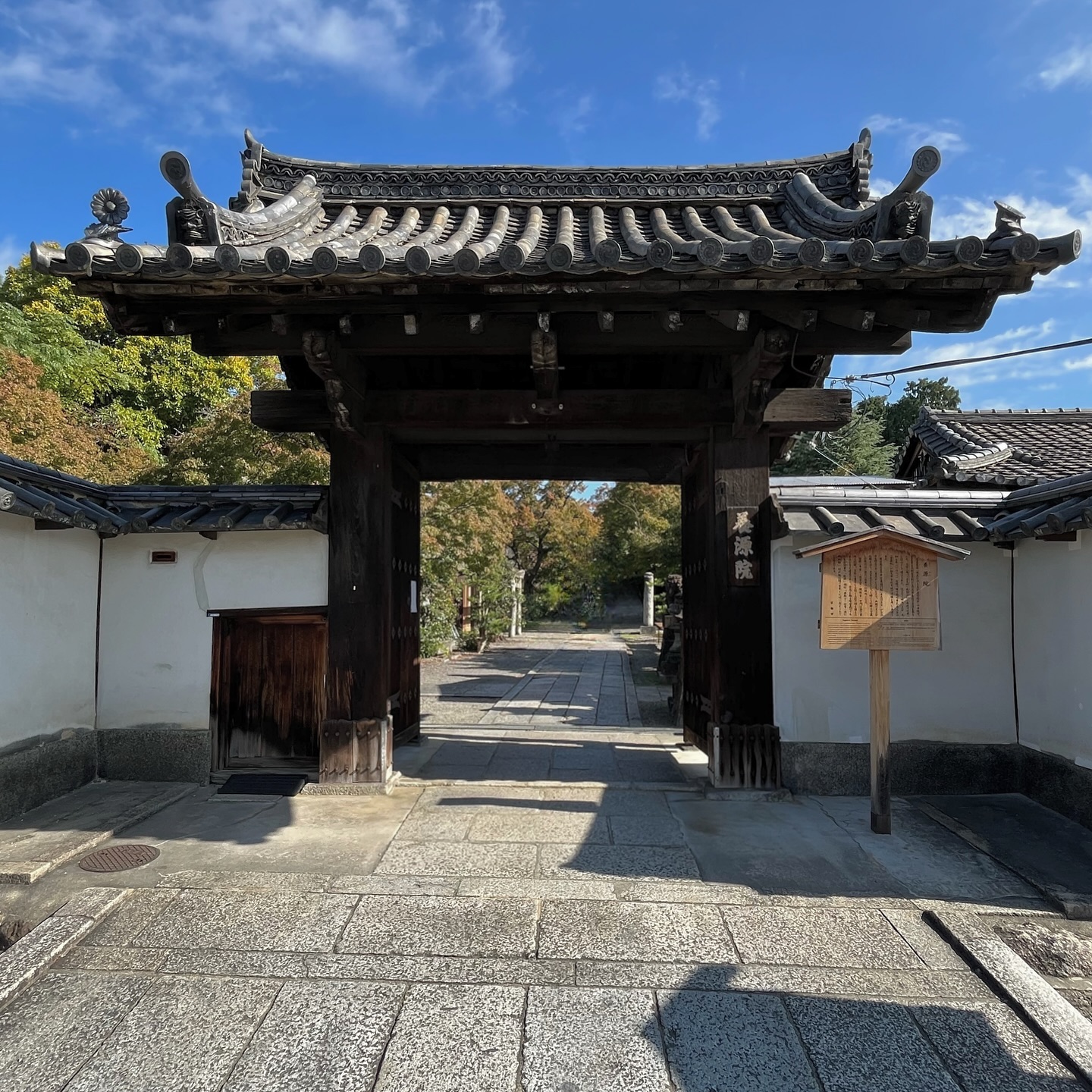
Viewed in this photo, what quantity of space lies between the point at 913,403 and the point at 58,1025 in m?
44.7

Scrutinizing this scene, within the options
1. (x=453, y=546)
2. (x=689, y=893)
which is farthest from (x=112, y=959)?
(x=453, y=546)

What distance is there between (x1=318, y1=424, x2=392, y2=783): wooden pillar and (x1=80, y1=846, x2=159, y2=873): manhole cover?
157 centimetres

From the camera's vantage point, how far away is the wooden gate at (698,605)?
6340 mm

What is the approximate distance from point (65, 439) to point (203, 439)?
2.29 m

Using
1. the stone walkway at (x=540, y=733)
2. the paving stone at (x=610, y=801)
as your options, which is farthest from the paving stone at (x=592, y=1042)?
the stone walkway at (x=540, y=733)

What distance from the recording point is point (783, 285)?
14.7 feet

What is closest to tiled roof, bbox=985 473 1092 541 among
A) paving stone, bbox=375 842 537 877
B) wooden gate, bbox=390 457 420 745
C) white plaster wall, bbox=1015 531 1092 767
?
white plaster wall, bbox=1015 531 1092 767

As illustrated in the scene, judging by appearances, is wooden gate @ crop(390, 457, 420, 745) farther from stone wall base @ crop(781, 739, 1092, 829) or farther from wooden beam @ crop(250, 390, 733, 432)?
stone wall base @ crop(781, 739, 1092, 829)

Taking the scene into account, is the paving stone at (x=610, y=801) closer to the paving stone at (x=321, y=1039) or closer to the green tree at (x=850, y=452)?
the paving stone at (x=321, y=1039)

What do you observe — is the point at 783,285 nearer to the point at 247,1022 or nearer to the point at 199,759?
the point at 247,1022

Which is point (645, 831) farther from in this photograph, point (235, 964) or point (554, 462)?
point (554, 462)

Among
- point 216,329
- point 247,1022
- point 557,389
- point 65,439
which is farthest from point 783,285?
point 65,439

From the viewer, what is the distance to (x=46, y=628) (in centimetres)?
586

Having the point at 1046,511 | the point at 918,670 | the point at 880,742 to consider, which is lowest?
the point at 880,742
